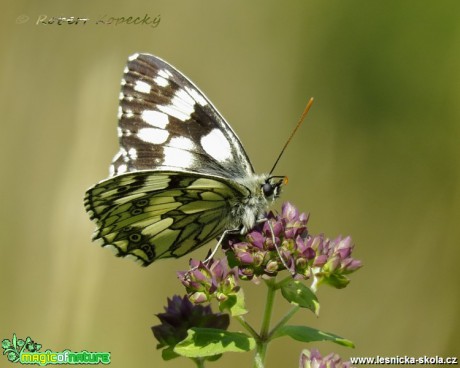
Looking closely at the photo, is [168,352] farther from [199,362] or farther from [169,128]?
[169,128]

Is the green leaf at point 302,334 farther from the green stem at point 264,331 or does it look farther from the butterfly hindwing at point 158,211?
the butterfly hindwing at point 158,211

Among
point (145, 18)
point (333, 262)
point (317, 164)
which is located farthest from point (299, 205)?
point (333, 262)

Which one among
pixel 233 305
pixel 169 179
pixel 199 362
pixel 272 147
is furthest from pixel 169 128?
pixel 272 147

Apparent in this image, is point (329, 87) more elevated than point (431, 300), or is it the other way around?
point (329, 87)

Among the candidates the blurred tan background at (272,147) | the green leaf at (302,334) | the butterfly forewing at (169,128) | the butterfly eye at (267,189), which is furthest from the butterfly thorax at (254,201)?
the blurred tan background at (272,147)

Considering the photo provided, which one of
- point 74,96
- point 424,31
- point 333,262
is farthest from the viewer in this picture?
point 424,31

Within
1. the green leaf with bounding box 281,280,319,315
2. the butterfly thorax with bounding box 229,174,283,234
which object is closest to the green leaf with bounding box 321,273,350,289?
the green leaf with bounding box 281,280,319,315

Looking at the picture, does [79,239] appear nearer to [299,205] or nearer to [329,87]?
[299,205]
